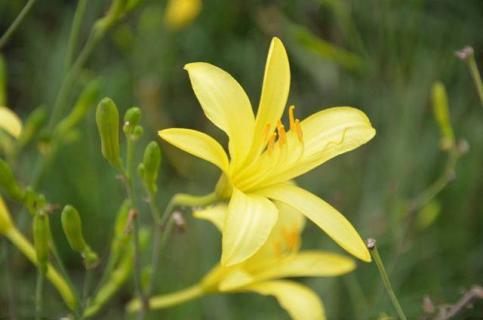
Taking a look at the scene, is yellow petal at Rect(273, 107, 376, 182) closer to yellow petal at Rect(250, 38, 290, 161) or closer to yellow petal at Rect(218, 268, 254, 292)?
yellow petal at Rect(250, 38, 290, 161)

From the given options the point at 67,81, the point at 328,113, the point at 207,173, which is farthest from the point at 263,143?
the point at 207,173

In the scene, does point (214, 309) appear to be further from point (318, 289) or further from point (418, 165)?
point (418, 165)

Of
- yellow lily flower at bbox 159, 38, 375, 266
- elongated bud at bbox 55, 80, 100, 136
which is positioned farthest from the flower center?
elongated bud at bbox 55, 80, 100, 136

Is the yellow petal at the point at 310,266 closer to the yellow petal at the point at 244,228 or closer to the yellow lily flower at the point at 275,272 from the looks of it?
the yellow lily flower at the point at 275,272

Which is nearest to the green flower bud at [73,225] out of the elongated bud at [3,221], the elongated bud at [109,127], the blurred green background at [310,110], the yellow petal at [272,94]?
the elongated bud at [109,127]

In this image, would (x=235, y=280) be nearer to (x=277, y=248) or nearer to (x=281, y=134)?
(x=277, y=248)

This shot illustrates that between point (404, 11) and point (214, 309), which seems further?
point (404, 11)
